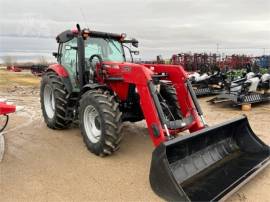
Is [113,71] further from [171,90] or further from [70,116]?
[70,116]

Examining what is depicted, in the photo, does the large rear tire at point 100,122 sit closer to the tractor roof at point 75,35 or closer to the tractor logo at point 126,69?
the tractor logo at point 126,69

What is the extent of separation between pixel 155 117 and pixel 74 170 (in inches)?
51.4

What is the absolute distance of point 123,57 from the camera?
19.8 feet

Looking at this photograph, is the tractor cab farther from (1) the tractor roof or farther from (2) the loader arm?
(2) the loader arm

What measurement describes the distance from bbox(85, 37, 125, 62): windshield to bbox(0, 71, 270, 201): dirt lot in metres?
1.47

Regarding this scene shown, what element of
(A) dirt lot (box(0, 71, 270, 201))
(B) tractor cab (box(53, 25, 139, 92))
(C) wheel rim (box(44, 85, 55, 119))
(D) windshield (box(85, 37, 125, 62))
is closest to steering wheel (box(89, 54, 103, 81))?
(B) tractor cab (box(53, 25, 139, 92))

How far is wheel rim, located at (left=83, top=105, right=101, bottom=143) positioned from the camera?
4820 millimetres

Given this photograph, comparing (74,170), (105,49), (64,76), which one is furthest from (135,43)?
(74,170)

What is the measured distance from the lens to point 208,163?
404 centimetres

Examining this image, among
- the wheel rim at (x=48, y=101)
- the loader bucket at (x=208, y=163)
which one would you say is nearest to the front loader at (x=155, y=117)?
the loader bucket at (x=208, y=163)

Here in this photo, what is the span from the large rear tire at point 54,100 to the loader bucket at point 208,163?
2.84m

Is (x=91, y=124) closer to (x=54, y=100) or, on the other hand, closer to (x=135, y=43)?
(x=54, y=100)

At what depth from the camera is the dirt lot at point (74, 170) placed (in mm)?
3518

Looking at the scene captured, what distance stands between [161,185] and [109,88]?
7.16 feet
